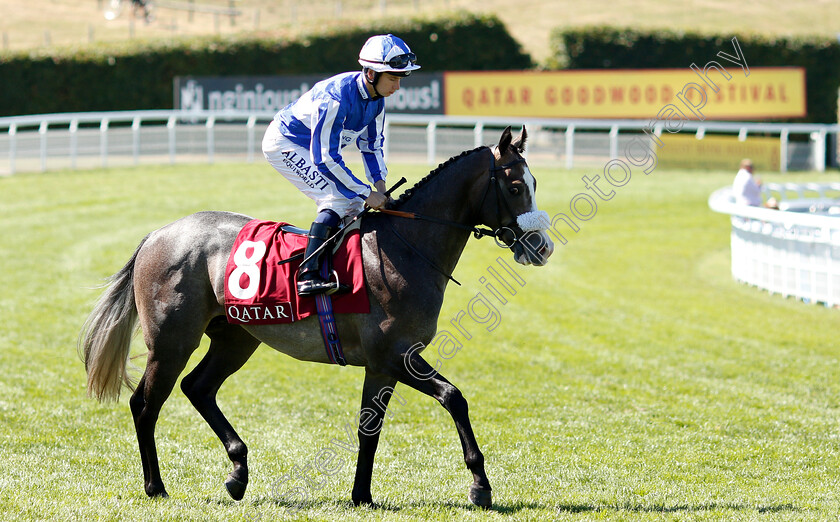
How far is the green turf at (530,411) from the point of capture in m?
4.63

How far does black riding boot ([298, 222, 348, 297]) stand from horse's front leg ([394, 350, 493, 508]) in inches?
20.3

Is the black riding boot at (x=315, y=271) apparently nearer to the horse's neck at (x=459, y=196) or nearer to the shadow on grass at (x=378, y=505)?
the horse's neck at (x=459, y=196)

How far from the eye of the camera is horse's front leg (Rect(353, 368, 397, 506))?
14.9ft

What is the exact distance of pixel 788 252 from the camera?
11.1m

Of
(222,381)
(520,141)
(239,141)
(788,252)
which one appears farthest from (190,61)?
(520,141)

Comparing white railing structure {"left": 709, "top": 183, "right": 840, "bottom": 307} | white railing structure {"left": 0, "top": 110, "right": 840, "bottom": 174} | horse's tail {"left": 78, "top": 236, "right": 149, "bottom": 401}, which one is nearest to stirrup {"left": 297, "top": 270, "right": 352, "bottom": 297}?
horse's tail {"left": 78, "top": 236, "right": 149, "bottom": 401}

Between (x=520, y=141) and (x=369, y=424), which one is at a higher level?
(x=520, y=141)

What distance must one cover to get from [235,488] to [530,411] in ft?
9.42

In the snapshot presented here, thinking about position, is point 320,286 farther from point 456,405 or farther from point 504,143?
point 504,143

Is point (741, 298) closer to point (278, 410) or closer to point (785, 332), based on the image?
point (785, 332)

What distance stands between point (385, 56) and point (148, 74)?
20724mm

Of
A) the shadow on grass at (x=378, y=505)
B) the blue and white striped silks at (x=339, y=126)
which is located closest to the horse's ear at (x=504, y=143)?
the blue and white striped silks at (x=339, y=126)

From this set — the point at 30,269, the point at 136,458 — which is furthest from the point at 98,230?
the point at 136,458

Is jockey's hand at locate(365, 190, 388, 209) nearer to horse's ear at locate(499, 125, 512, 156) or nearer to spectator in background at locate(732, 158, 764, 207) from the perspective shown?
horse's ear at locate(499, 125, 512, 156)
